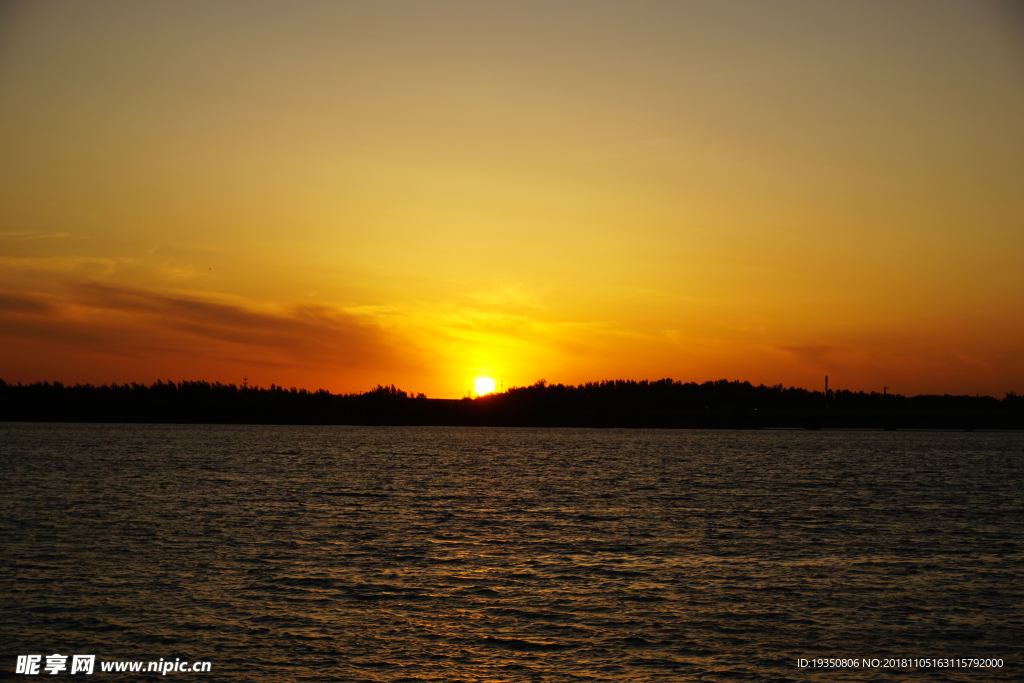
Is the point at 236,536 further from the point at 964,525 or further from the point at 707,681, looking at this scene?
the point at 964,525

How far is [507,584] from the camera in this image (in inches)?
1323

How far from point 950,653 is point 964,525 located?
115 ft

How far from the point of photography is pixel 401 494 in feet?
243

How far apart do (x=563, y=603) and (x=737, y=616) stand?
600 cm

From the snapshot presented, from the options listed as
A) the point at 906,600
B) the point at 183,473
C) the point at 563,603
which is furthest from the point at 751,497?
the point at 183,473

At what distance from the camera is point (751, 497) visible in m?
74.5

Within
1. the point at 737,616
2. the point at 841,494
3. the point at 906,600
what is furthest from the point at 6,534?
the point at 841,494

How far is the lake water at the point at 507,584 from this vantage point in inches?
949

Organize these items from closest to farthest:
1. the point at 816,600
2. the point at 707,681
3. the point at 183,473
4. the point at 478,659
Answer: the point at 707,681 < the point at 478,659 < the point at 816,600 < the point at 183,473

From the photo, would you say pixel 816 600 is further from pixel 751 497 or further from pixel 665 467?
pixel 665 467

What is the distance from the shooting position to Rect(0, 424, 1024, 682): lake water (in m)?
24.1

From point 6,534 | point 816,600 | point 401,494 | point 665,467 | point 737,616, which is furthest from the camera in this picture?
point 665,467

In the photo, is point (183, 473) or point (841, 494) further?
point (183, 473)

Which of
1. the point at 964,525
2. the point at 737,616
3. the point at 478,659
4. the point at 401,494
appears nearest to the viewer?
the point at 478,659
